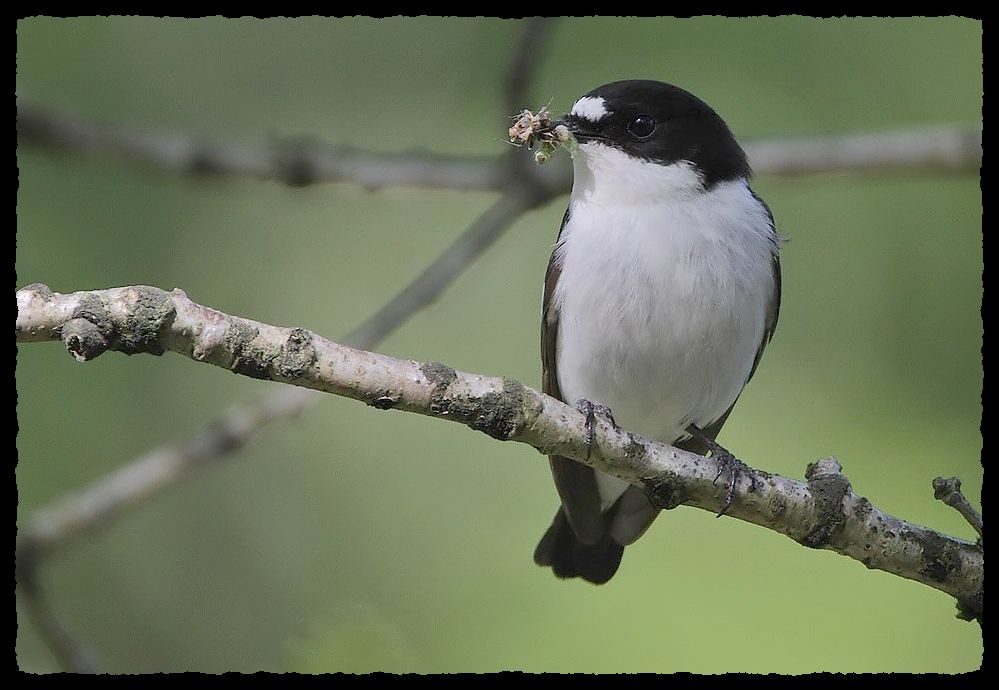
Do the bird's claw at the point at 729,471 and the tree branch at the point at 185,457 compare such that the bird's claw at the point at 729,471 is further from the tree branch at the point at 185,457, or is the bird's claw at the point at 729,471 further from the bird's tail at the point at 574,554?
the tree branch at the point at 185,457

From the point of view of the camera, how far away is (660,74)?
11.4ft

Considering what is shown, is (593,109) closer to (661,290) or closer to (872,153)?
(661,290)

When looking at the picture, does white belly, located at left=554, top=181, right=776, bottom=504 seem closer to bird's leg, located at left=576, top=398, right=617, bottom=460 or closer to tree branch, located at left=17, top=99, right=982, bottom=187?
bird's leg, located at left=576, top=398, right=617, bottom=460

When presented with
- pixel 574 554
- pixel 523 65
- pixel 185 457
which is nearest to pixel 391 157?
pixel 523 65

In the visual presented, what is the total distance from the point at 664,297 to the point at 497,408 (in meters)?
0.82

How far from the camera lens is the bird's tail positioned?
3.41 m

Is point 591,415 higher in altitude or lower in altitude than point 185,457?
lower

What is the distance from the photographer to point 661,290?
9.55 feet

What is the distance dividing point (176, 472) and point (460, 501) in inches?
39.8

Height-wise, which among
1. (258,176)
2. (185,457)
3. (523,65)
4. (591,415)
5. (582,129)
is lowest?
(591,415)

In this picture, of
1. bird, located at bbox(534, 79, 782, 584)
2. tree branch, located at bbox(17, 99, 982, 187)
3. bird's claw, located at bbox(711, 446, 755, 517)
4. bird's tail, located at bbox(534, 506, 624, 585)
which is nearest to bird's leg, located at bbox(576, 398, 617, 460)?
bird, located at bbox(534, 79, 782, 584)
